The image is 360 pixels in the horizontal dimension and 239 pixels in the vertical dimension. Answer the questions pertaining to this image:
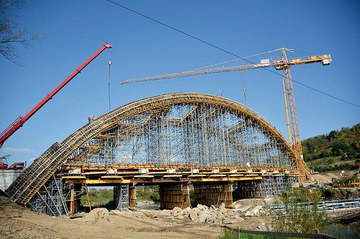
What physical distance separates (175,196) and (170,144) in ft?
24.1

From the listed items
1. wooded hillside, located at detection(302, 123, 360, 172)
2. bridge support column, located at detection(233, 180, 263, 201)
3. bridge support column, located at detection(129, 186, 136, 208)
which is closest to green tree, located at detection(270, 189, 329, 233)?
bridge support column, located at detection(129, 186, 136, 208)

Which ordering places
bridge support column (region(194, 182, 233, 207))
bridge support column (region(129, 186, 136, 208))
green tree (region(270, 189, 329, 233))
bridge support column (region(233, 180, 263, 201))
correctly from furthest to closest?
bridge support column (region(233, 180, 263, 201)) < bridge support column (region(194, 182, 233, 207)) < bridge support column (region(129, 186, 136, 208)) < green tree (region(270, 189, 329, 233))

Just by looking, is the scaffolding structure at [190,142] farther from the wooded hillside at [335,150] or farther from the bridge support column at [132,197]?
the wooded hillside at [335,150]

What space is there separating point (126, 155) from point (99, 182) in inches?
196

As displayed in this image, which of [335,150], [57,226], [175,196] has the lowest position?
[175,196]

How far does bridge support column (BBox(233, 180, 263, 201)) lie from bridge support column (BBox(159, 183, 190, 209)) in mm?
13754

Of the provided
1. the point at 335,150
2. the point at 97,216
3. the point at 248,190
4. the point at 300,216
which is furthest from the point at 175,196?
the point at 335,150

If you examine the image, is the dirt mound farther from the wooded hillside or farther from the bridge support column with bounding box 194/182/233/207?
the wooded hillside

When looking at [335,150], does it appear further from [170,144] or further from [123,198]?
[123,198]

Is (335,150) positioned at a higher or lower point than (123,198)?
higher

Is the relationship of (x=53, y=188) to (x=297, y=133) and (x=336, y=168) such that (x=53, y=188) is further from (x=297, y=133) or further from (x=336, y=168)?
(x=336, y=168)

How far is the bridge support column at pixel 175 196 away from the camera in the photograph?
3631 centimetres

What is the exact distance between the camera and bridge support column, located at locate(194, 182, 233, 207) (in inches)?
1616

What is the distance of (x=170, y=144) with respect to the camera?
37844 mm
